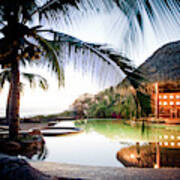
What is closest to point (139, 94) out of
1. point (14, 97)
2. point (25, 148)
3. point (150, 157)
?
point (150, 157)

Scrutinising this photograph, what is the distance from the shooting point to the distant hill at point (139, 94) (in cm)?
203

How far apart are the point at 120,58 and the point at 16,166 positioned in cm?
152

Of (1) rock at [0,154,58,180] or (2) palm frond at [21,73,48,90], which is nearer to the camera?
(1) rock at [0,154,58,180]

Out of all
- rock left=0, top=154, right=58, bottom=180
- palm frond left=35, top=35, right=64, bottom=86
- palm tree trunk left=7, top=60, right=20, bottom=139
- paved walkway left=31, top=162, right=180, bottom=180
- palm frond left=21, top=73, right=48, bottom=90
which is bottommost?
paved walkway left=31, top=162, right=180, bottom=180

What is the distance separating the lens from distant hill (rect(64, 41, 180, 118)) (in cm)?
203

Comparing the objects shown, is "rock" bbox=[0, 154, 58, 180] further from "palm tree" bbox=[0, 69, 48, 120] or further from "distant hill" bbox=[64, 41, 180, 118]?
"palm tree" bbox=[0, 69, 48, 120]

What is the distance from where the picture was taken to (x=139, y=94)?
2033mm

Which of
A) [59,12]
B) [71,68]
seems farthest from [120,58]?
[59,12]

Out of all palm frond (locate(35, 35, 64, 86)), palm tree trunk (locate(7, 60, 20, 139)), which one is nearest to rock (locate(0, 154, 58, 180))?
palm frond (locate(35, 35, 64, 86))

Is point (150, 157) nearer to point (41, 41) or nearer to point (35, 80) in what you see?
point (41, 41)

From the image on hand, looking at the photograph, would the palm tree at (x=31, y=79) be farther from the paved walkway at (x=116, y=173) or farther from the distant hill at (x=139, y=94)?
the paved walkway at (x=116, y=173)

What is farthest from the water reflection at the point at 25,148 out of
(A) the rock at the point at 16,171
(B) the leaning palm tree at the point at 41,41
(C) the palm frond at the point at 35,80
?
→ (C) the palm frond at the point at 35,80

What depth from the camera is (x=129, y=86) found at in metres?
2.05

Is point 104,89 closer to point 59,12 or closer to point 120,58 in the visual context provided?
point 120,58
